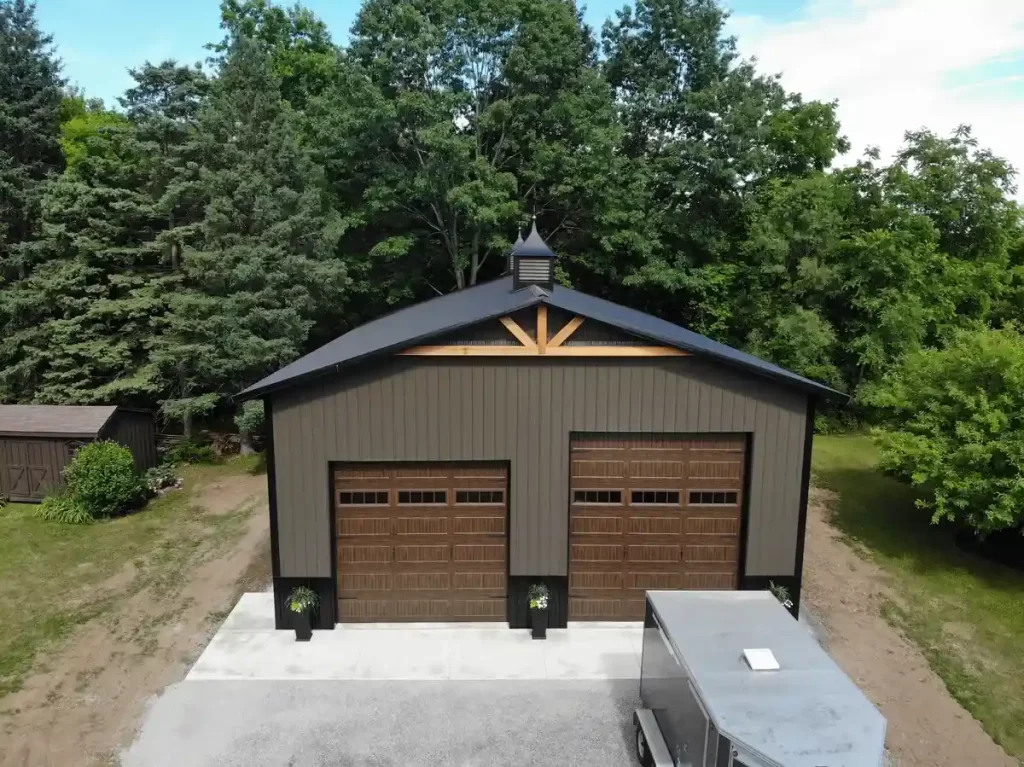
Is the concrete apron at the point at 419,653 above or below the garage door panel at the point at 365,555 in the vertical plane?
below

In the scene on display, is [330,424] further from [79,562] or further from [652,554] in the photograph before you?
[79,562]

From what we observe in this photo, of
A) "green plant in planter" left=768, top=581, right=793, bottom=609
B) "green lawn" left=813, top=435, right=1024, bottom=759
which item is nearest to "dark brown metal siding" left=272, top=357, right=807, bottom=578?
"green plant in planter" left=768, top=581, right=793, bottom=609

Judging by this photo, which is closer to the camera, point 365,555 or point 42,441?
point 365,555

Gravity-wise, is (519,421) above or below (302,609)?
above

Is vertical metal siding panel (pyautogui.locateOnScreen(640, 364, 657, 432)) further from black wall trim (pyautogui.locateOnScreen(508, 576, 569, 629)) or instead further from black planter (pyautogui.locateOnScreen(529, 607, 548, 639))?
black planter (pyautogui.locateOnScreen(529, 607, 548, 639))

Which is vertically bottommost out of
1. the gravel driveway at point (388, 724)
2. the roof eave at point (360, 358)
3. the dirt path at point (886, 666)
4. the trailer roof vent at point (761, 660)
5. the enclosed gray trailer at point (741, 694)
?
the gravel driveway at point (388, 724)

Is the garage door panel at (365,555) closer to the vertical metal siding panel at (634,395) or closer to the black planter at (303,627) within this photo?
the black planter at (303,627)

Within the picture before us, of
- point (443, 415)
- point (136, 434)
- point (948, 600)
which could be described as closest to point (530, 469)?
point (443, 415)

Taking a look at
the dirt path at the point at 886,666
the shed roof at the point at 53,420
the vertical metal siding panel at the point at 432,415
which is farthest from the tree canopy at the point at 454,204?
the dirt path at the point at 886,666
